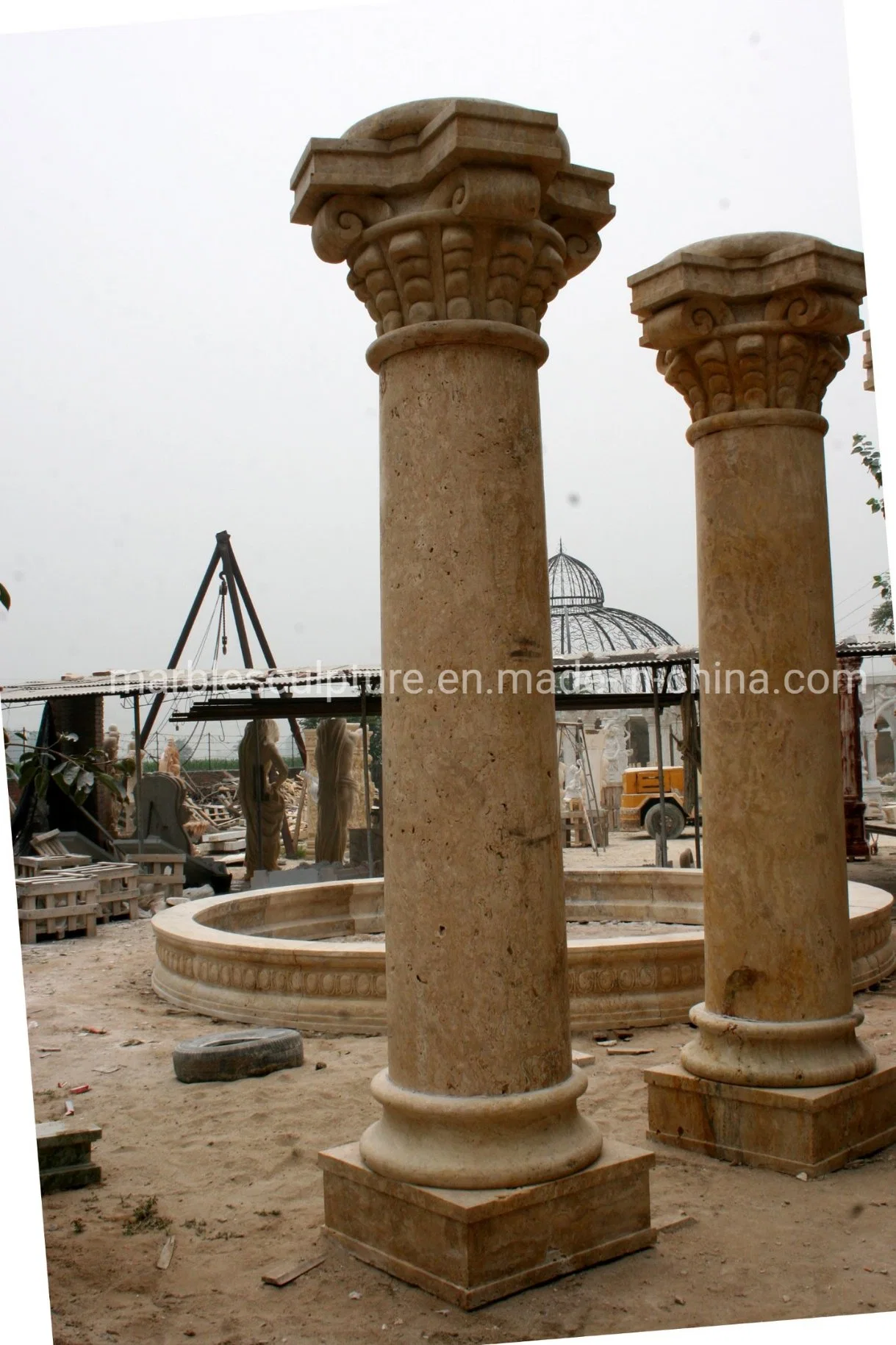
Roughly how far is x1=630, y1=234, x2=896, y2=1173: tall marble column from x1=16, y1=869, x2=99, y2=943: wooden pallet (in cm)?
896

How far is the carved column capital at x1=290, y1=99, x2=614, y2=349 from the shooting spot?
3.53 m

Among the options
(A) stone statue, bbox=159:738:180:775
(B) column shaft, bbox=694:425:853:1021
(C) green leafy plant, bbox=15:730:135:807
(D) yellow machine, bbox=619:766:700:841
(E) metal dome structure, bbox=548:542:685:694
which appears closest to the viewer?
(B) column shaft, bbox=694:425:853:1021

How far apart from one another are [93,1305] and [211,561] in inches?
897

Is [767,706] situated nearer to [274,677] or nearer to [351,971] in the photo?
[351,971]

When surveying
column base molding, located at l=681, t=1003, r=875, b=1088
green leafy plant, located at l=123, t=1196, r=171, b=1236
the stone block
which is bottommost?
green leafy plant, located at l=123, t=1196, r=171, b=1236

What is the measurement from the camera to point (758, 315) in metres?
4.87

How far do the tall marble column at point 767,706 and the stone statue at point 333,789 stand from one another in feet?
36.0

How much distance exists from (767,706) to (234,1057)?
355 cm

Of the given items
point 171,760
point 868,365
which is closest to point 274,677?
point 868,365

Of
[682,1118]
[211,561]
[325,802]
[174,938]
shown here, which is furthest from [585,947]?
[211,561]

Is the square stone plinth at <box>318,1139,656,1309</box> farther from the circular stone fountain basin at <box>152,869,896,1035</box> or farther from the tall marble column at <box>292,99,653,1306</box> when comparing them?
the circular stone fountain basin at <box>152,869,896,1035</box>

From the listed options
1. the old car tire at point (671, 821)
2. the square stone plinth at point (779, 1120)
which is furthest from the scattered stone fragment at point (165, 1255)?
the old car tire at point (671, 821)

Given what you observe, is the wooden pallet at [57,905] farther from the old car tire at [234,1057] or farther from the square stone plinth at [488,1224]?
the square stone plinth at [488,1224]

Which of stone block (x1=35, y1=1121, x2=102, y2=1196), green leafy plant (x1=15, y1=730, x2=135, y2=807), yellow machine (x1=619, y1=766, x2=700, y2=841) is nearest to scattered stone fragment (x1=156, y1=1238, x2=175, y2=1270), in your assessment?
stone block (x1=35, y1=1121, x2=102, y2=1196)
